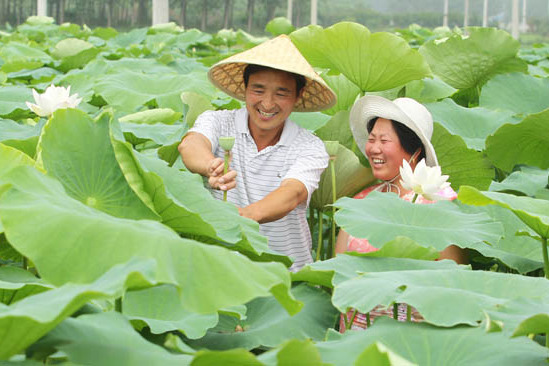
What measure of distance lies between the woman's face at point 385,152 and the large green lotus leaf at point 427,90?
66 cm

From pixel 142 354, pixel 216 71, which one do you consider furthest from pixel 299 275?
pixel 216 71

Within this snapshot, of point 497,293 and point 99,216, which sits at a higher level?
point 99,216

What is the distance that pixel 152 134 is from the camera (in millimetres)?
2240

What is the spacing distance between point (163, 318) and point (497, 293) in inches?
19.8

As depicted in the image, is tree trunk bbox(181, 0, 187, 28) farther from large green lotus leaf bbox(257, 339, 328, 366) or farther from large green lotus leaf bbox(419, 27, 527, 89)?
large green lotus leaf bbox(257, 339, 328, 366)

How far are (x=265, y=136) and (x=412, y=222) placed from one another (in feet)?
2.69

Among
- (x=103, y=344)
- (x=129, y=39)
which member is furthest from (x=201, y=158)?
(x=129, y=39)

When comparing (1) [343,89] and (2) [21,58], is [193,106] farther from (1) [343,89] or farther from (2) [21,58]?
(2) [21,58]

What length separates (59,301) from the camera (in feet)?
2.53

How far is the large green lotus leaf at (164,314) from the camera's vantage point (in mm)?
1090

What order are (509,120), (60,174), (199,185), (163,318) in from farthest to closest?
(509,120) < (199,185) < (60,174) < (163,318)

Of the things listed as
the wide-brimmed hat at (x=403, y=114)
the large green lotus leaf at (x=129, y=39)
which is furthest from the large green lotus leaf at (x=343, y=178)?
the large green lotus leaf at (x=129, y=39)

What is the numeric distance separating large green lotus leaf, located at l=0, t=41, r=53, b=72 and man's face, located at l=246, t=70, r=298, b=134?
2027mm

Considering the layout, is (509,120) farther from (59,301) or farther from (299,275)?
(59,301)
